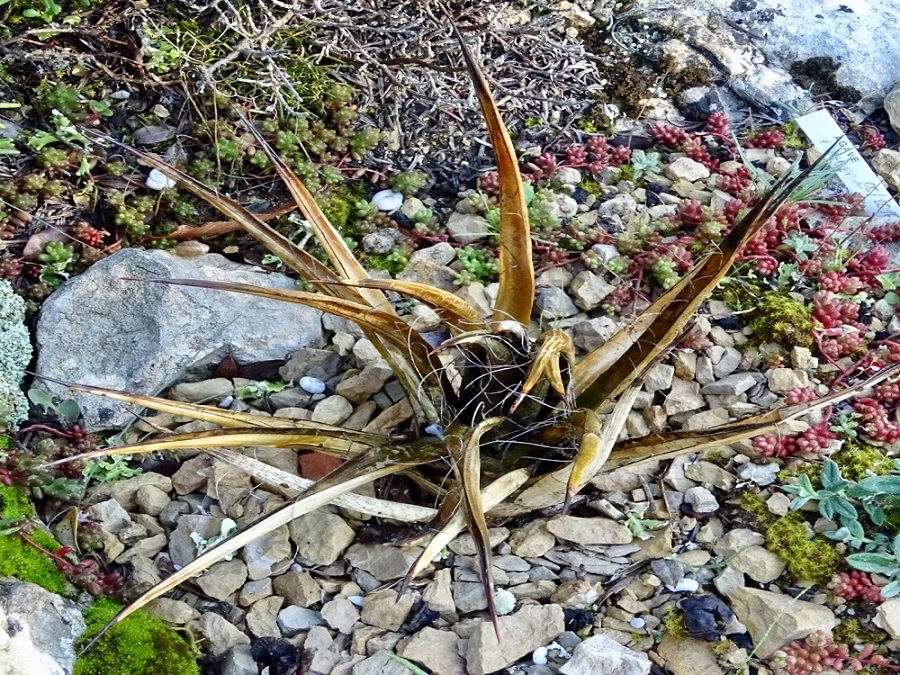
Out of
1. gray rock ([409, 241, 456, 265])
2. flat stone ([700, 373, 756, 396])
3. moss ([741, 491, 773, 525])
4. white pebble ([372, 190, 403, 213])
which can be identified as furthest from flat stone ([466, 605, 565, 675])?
white pebble ([372, 190, 403, 213])

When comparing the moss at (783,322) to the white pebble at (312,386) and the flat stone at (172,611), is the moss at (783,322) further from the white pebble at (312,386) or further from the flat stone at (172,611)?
the flat stone at (172,611)

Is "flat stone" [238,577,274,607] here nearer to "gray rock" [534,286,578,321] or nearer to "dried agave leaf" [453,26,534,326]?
"dried agave leaf" [453,26,534,326]

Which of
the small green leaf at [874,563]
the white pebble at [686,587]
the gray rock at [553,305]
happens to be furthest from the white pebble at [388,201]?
the small green leaf at [874,563]

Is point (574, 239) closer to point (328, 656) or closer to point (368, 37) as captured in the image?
point (368, 37)

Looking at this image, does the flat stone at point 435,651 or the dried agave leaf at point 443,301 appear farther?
the flat stone at point 435,651

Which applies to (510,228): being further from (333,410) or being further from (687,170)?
(687,170)

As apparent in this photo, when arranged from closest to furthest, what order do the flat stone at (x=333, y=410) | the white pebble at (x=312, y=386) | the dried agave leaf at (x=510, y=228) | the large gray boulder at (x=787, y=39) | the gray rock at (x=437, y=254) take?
the dried agave leaf at (x=510, y=228)
the flat stone at (x=333, y=410)
the white pebble at (x=312, y=386)
the gray rock at (x=437, y=254)
the large gray boulder at (x=787, y=39)

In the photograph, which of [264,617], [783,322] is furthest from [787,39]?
[264,617]

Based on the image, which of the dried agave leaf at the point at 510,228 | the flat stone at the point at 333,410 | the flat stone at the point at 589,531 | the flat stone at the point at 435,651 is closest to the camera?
the dried agave leaf at the point at 510,228
